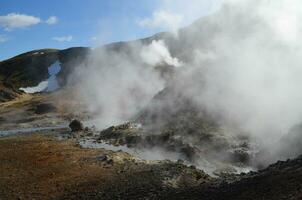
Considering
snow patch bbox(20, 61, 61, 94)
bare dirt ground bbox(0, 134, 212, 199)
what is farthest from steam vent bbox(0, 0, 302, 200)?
snow patch bbox(20, 61, 61, 94)

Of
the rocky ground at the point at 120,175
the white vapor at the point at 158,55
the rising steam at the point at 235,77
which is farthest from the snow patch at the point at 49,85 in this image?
the rocky ground at the point at 120,175

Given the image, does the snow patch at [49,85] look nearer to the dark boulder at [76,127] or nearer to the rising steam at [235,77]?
the rising steam at [235,77]

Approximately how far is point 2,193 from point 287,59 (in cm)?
4744

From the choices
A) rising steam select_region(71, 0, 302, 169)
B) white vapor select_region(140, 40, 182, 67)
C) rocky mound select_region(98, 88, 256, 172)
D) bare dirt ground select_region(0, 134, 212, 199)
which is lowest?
bare dirt ground select_region(0, 134, 212, 199)

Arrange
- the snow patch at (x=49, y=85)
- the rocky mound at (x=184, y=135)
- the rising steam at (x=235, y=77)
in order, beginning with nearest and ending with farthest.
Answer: the rocky mound at (x=184, y=135) < the rising steam at (x=235, y=77) < the snow patch at (x=49, y=85)

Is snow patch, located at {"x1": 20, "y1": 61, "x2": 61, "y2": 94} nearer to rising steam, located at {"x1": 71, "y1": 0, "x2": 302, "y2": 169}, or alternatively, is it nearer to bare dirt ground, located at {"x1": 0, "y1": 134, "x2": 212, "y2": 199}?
rising steam, located at {"x1": 71, "y1": 0, "x2": 302, "y2": 169}

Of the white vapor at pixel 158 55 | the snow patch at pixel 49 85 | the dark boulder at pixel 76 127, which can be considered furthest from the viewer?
the snow patch at pixel 49 85

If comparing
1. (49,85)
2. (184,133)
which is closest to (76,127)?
(184,133)

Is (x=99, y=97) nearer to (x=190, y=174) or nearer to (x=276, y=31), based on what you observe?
(x=276, y=31)

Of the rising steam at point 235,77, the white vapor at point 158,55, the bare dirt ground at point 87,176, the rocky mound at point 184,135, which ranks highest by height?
the white vapor at point 158,55

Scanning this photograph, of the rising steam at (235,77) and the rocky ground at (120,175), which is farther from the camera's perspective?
the rising steam at (235,77)

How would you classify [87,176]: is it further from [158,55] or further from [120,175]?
[158,55]

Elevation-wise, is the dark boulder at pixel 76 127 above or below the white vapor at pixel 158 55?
below

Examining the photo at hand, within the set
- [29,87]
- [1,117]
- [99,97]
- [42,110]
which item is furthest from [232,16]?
[29,87]
